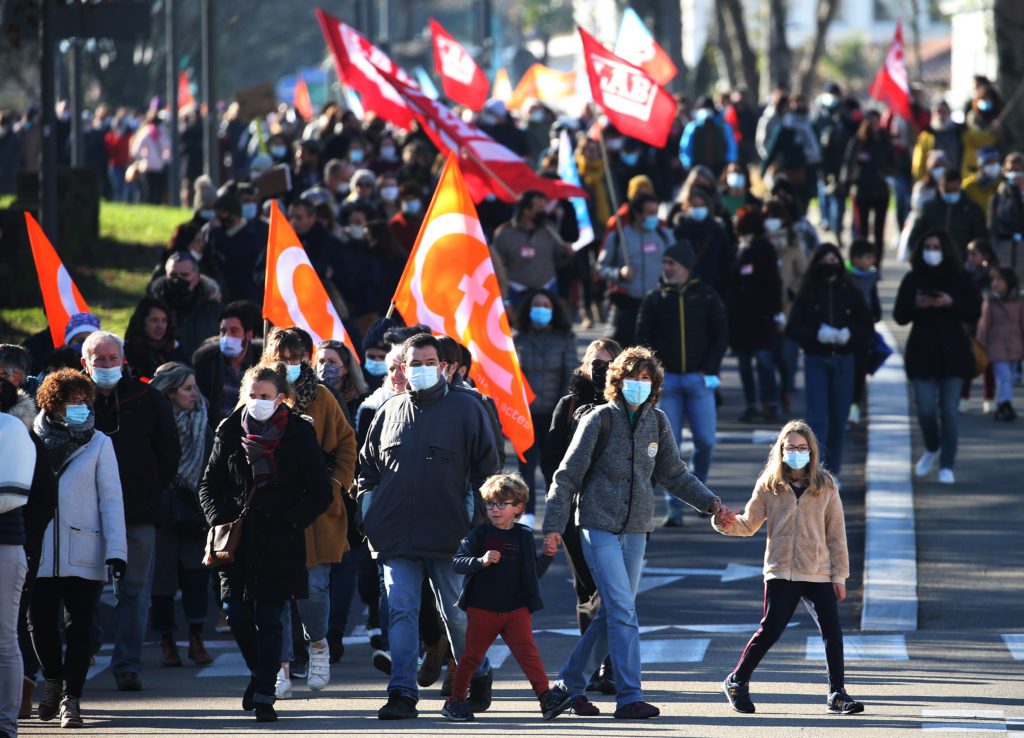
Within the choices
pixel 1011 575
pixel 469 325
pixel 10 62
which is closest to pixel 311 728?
pixel 469 325

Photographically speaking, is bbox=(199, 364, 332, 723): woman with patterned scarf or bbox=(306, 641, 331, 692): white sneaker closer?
bbox=(199, 364, 332, 723): woman with patterned scarf

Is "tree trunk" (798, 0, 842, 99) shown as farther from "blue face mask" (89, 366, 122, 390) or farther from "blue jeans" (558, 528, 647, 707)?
"blue jeans" (558, 528, 647, 707)

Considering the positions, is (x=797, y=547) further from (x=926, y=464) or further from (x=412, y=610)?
(x=926, y=464)

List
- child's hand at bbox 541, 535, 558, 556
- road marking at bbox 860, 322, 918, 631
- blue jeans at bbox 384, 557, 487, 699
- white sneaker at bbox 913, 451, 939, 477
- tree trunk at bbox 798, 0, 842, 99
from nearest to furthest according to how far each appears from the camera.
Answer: child's hand at bbox 541, 535, 558, 556, blue jeans at bbox 384, 557, 487, 699, road marking at bbox 860, 322, 918, 631, white sneaker at bbox 913, 451, 939, 477, tree trunk at bbox 798, 0, 842, 99

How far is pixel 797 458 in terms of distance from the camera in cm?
946

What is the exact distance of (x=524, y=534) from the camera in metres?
9.24

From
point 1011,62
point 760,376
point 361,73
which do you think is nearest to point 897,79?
point 1011,62

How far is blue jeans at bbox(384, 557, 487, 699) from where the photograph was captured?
9.34 metres

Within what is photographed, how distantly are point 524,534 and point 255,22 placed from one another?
73.0 meters

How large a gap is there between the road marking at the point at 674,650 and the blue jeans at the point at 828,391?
12.5 ft

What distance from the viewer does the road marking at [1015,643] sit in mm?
10914

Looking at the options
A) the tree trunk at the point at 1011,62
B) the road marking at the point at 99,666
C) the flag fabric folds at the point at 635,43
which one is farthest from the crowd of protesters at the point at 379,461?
the tree trunk at the point at 1011,62

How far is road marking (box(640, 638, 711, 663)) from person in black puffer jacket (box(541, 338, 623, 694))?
75 centimetres

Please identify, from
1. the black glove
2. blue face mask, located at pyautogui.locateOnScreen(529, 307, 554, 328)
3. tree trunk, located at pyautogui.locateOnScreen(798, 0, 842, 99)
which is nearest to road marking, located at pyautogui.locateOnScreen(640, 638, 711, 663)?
the black glove
